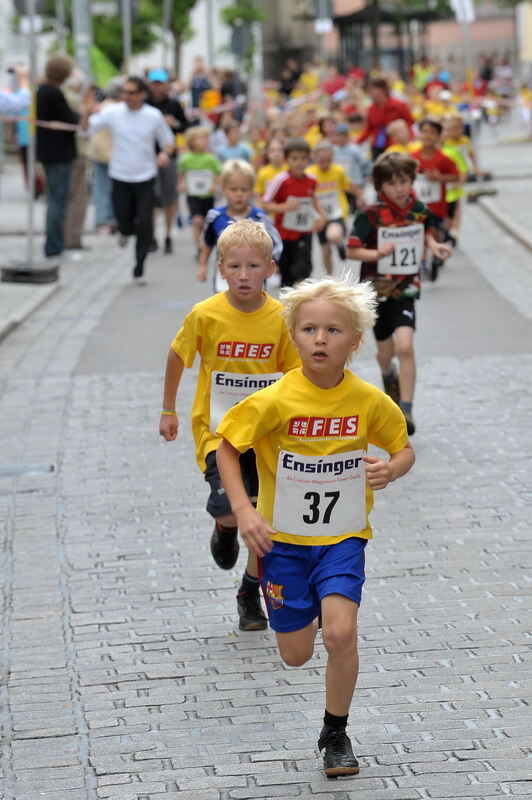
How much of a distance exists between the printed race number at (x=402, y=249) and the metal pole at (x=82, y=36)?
17118mm

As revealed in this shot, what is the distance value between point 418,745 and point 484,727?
0.79ft

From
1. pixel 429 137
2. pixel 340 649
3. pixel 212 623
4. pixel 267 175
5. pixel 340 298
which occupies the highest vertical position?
pixel 340 298

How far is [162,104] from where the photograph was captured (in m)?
21.0

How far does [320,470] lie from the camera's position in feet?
15.6

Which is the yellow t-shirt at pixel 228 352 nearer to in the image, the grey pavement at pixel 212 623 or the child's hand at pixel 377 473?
the grey pavement at pixel 212 623

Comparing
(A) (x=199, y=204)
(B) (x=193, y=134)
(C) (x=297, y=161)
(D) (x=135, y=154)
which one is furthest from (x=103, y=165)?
(C) (x=297, y=161)

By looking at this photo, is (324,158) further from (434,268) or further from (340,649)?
(340,649)

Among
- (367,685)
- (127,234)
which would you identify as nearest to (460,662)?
(367,685)

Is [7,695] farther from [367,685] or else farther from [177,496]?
[177,496]

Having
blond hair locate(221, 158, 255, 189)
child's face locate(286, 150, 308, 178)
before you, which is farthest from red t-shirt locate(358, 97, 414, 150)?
blond hair locate(221, 158, 255, 189)

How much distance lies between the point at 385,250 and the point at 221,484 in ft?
11.4

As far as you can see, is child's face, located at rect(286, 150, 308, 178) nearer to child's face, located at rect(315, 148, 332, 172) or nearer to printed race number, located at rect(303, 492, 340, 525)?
child's face, located at rect(315, 148, 332, 172)

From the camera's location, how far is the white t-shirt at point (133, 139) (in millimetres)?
17109

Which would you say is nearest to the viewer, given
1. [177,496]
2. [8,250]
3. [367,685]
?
[367,685]
